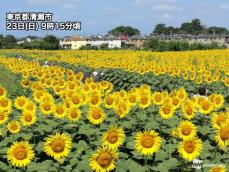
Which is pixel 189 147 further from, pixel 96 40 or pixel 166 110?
pixel 96 40

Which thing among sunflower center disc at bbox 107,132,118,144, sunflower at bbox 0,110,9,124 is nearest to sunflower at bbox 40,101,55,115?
sunflower at bbox 0,110,9,124

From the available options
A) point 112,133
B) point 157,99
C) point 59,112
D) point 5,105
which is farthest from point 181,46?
point 112,133

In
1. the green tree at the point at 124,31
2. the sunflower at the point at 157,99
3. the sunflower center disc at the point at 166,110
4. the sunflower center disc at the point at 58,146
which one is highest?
the green tree at the point at 124,31

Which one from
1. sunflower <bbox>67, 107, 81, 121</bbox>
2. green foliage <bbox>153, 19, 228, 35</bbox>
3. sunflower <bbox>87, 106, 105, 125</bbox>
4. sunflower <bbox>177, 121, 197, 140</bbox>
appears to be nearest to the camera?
sunflower <bbox>177, 121, 197, 140</bbox>

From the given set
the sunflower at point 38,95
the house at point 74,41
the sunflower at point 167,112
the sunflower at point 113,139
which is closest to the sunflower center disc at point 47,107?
the sunflower at point 38,95

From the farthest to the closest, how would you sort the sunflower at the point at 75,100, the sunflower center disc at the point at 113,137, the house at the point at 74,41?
the house at the point at 74,41 → the sunflower at the point at 75,100 → the sunflower center disc at the point at 113,137

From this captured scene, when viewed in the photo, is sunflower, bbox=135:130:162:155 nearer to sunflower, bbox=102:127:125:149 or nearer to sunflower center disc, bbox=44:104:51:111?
sunflower, bbox=102:127:125:149

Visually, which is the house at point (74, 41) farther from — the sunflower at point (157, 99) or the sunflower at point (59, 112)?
the sunflower at point (59, 112)

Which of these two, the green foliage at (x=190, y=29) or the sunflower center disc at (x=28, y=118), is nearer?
the sunflower center disc at (x=28, y=118)

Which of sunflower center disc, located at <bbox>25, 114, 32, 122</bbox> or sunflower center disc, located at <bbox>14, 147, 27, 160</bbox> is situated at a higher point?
sunflower center disc, located at <bbox>25, 114, 32, 122</bbox>

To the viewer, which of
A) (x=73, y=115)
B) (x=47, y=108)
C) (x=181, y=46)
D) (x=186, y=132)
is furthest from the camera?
(x=181, y=46)

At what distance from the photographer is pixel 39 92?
5656mm

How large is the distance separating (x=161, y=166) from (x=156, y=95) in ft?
6.12

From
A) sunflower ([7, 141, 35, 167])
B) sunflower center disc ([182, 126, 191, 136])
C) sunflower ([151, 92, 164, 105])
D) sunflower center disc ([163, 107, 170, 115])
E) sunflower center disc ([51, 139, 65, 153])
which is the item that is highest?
sunflower ([151, 92, 164, 105])
